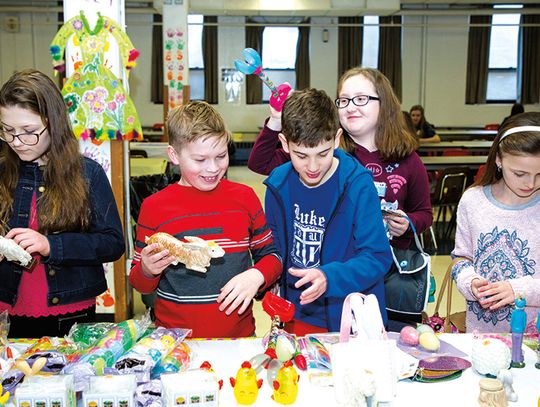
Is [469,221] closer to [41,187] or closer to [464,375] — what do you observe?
[464,375]

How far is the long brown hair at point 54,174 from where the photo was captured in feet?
5.88

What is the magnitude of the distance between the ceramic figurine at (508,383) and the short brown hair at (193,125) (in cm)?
97

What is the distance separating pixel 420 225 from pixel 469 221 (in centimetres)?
30

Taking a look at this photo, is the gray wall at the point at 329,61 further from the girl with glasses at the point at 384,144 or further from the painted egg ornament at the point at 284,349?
the painted egg ornament at the point at 284,349

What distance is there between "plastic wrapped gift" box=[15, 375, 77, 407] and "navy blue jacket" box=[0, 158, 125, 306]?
0.56 metres

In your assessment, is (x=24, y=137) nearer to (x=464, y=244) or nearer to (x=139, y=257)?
(x=139, y=257)

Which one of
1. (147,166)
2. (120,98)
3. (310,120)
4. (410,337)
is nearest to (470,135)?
(147,166)

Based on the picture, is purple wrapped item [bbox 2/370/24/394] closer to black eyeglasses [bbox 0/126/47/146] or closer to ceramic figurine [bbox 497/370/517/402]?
black eyeglasses [bbox 0/126/47/146]

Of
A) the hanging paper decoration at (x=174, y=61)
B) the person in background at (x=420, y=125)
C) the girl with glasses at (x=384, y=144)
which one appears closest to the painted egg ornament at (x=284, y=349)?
the girl with glasses at (x=384, y=144)

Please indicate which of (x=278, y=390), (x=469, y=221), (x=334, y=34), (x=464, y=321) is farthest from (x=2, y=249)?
(x=334, y=34)

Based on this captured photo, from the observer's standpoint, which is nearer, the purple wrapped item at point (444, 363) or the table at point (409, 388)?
the table at point (409, 388)

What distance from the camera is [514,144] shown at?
1888mm

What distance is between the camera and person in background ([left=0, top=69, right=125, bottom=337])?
5.81ft

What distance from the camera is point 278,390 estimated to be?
1.35 metres
